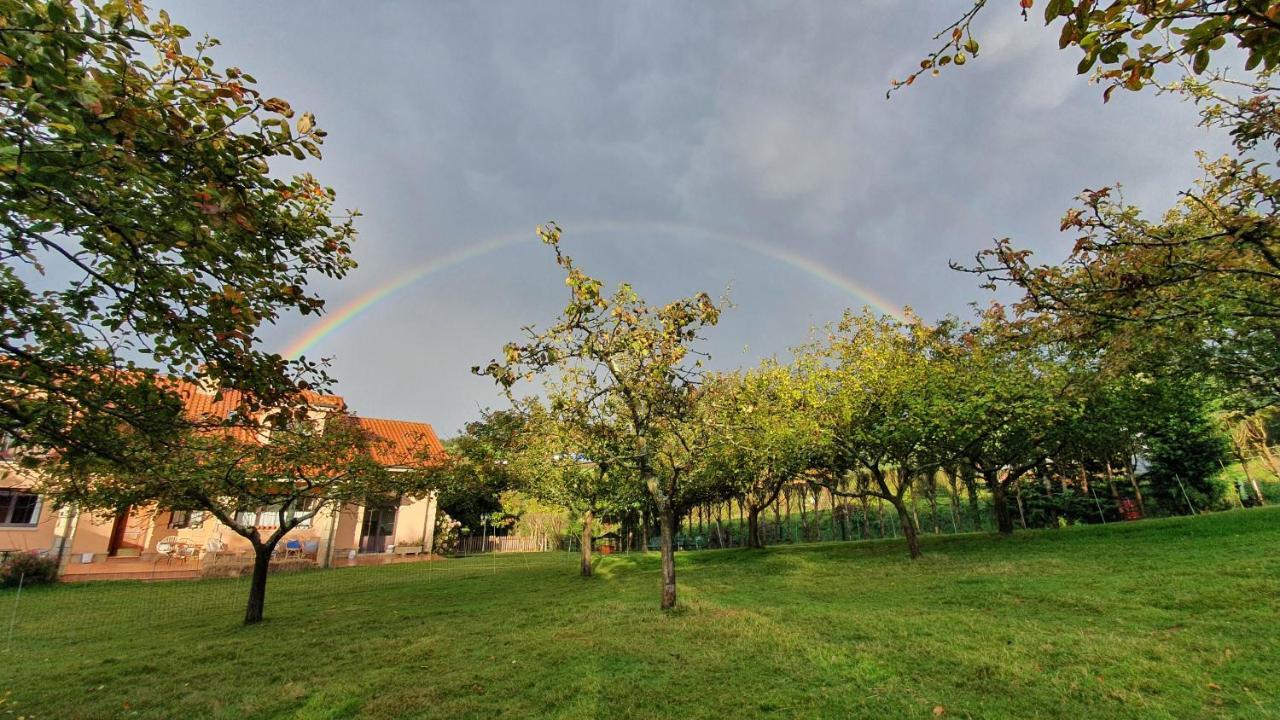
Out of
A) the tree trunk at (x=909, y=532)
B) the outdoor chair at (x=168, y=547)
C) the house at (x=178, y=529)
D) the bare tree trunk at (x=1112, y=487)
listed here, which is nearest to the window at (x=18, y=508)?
the house at (x=178, y=529)

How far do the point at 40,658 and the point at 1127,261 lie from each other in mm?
20192

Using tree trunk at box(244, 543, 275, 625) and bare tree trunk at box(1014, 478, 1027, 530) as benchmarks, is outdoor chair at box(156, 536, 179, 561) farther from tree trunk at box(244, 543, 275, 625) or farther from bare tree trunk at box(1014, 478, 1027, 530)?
bare tree trunk at box(1014, 478, 1027, 530)

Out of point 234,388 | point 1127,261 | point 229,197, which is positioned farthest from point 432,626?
point 1127,261

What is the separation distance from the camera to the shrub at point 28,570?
21.9 meters

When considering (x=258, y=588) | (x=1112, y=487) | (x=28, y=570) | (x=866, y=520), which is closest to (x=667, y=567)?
(x=258, y=588)

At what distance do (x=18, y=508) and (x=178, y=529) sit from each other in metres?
6.41

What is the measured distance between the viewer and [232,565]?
26.1 metres

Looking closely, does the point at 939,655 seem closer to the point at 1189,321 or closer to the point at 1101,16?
the point at 1189,321

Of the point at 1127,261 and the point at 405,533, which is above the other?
the point at 1127,261

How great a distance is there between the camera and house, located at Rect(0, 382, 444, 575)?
2488cm

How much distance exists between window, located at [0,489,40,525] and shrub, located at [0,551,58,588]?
4738 millimetres

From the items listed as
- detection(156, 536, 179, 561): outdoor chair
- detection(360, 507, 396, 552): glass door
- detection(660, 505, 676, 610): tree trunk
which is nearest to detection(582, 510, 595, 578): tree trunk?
detection(660, 505, 676, 610): tree trunk

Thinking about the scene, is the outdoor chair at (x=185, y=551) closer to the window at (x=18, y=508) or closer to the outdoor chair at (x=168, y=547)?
the outdoor chair at (x=168, y=547)

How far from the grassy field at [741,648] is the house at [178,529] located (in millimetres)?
5353
